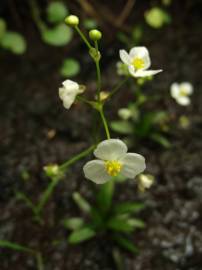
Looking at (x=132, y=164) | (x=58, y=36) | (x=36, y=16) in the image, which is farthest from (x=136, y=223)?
(x=36, y=16)

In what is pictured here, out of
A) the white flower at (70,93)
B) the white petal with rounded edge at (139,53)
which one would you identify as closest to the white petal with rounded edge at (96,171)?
the white flower at (70,93)

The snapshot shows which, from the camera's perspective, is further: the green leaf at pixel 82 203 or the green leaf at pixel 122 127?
the green leaf at pixel 122 127

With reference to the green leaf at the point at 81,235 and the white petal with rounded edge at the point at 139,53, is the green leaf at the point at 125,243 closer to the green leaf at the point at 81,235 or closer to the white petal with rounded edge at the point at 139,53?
Result: the green leaf at the point at 81,235

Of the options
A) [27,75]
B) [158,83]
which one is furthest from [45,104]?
[158,83]

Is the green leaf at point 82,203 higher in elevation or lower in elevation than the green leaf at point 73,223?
higher

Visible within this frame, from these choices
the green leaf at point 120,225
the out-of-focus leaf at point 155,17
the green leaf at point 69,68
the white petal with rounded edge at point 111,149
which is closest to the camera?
the white petal with rounded edge at point 111,149

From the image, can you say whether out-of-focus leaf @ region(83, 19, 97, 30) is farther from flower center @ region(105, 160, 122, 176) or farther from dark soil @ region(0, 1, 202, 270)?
flower center @ region(105, 160, 122, 176)
